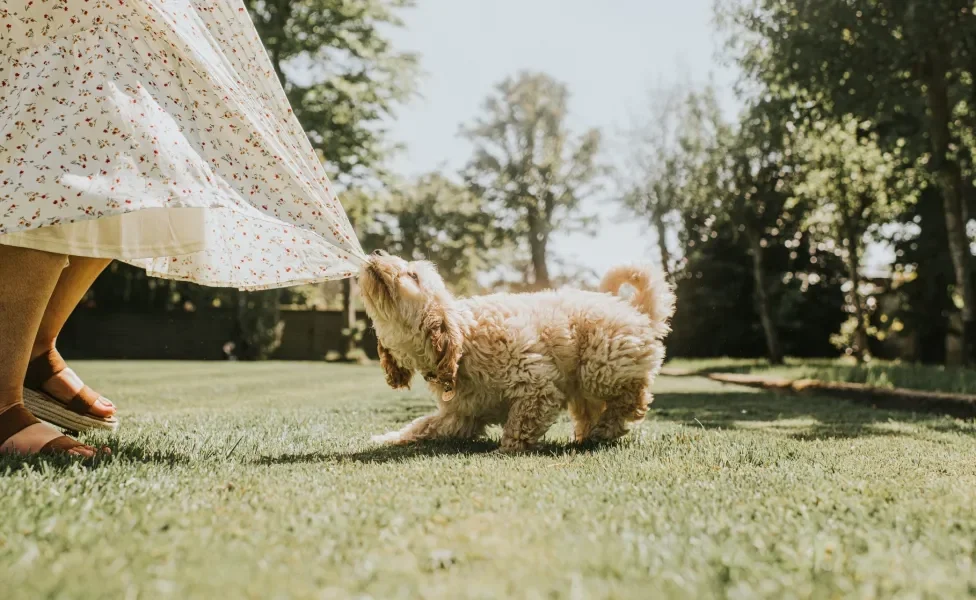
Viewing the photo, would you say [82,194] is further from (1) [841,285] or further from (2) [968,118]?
(1) [841,285]

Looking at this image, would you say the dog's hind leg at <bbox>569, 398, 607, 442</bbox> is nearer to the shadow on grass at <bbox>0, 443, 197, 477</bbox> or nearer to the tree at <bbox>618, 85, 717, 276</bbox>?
the shadow on grass at <bbox>0, 443, 197, 477</bbox>

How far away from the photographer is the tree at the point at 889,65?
10.5 meters

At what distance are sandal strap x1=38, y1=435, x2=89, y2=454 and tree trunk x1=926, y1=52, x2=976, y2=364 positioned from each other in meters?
12.4

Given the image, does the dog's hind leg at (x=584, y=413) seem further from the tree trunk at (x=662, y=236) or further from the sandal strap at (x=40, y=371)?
the tree trunk at (x=662, y=236)

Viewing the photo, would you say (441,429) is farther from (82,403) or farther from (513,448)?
(82,403)

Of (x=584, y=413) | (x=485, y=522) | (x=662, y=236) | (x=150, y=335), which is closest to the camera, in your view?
(x=485, y=522)

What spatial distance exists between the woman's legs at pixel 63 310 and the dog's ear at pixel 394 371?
54.6 inches

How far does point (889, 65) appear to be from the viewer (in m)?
11.3

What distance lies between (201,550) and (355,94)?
22546 millimetres

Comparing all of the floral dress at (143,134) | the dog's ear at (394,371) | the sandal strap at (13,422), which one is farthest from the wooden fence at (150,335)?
the sandal strap at (13,422)

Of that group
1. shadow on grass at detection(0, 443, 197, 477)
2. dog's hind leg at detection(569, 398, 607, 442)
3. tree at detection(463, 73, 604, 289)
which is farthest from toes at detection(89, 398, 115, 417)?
tree at detection(463, 73, 604, 289)

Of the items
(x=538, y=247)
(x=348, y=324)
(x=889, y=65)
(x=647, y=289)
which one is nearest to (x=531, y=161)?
(x=538, y=247)

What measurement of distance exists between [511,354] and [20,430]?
214 cm

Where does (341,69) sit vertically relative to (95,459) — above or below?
above
